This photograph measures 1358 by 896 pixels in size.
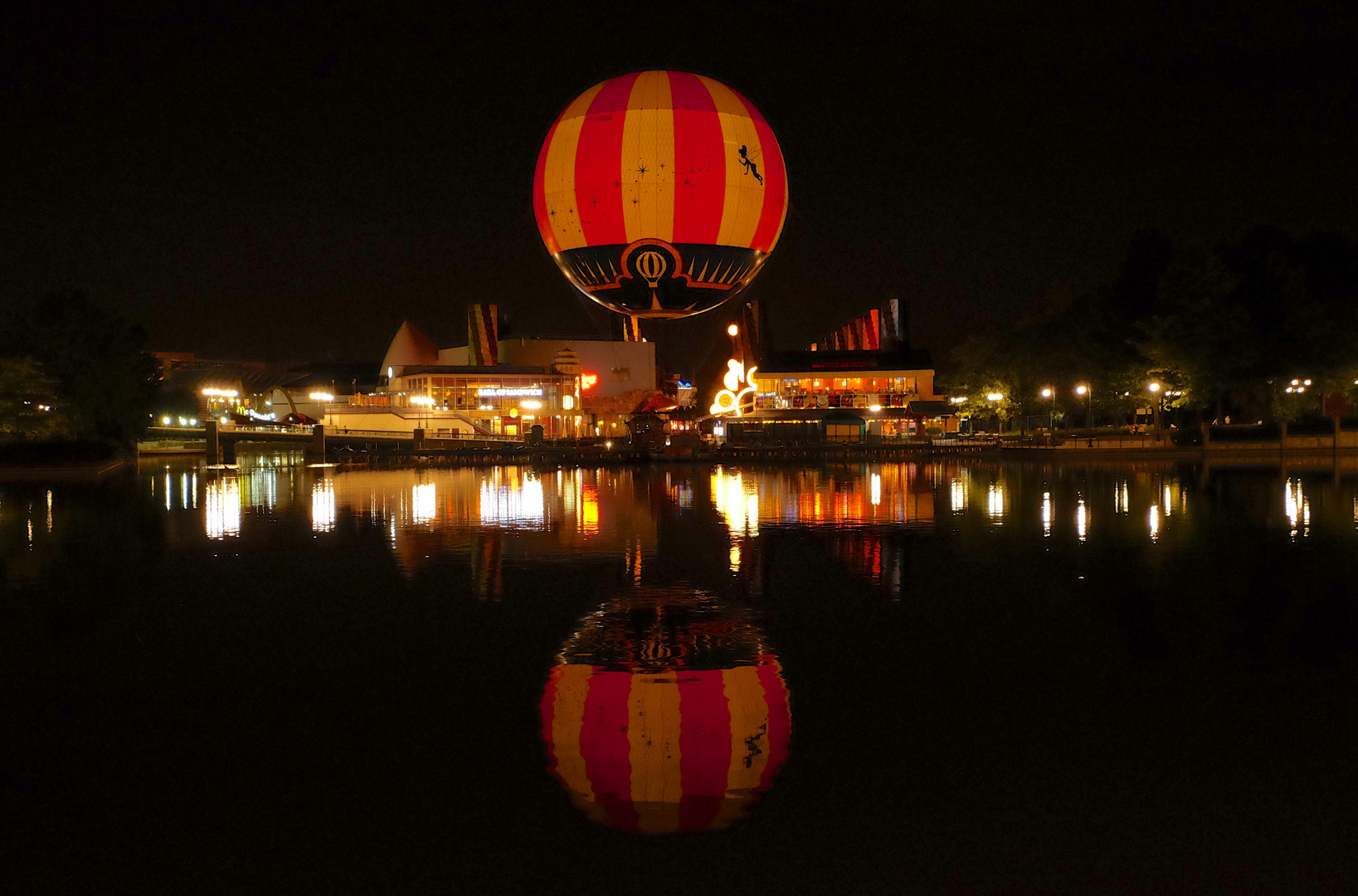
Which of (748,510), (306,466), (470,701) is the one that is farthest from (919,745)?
(306,466)

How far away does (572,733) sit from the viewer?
27.3 ft

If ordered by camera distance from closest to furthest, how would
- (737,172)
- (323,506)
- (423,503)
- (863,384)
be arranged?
(323,506)
(423,503)
(737,172)
(863,384)

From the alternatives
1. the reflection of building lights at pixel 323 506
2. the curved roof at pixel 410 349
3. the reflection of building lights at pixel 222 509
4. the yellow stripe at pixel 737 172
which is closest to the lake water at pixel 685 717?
the reflection of building lights at pixel 222 509

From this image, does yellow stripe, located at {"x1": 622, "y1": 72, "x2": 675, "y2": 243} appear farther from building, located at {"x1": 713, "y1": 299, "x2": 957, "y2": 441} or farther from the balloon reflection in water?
building, located at {"x1": 713, "y1": 299, "x2": 957, "y2": 441}

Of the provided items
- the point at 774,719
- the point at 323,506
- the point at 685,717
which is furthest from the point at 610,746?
the point at 323,506

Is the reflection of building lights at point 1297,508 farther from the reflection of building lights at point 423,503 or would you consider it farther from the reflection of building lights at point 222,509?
the reflection of building lights at point 222,509

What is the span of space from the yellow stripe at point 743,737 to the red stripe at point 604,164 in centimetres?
2223

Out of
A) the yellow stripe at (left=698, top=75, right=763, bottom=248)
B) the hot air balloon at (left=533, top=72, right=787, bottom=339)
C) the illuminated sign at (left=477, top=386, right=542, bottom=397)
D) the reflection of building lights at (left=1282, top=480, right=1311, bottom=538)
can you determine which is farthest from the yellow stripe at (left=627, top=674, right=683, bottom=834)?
the illuminated sign at (left=477, top=386, right=542, bottom=397)

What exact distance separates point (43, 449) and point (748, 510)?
31.5m

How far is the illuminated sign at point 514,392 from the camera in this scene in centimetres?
8531

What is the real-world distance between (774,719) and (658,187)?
77.0 ft

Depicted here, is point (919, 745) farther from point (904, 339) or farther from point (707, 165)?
point (904, 339)

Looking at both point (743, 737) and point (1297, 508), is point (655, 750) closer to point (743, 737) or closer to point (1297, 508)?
point (743, 737)

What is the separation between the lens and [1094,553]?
17.6 meters
